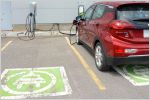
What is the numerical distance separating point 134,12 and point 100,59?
49.7 inches

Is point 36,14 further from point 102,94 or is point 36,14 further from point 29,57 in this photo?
point 102,94

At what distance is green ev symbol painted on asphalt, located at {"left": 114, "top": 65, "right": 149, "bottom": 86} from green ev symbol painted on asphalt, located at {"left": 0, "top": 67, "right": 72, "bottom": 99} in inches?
50.8

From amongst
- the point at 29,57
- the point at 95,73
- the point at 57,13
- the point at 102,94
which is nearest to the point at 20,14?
the point at 57,13

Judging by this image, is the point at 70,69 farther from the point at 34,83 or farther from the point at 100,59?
the point at 34,83

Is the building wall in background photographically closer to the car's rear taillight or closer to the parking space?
the parking space

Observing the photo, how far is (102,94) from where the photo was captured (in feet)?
14.6

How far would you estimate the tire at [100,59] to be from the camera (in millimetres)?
5506

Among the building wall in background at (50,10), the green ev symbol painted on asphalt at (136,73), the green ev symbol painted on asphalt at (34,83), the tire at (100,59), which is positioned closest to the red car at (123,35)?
the tire at (100,59)

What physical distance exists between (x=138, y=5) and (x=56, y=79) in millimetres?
2353

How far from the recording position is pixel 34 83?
198 inches

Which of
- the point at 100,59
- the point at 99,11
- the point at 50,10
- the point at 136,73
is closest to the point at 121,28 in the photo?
the point at 100,59

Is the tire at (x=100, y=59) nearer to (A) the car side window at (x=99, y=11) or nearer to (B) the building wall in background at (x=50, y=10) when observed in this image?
(A) the car side window at (x=99, y=11)

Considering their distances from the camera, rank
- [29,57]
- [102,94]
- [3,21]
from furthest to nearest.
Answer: [3,21] → [29,57] → [102,94]

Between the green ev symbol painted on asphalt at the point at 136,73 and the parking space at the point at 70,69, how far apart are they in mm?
135
